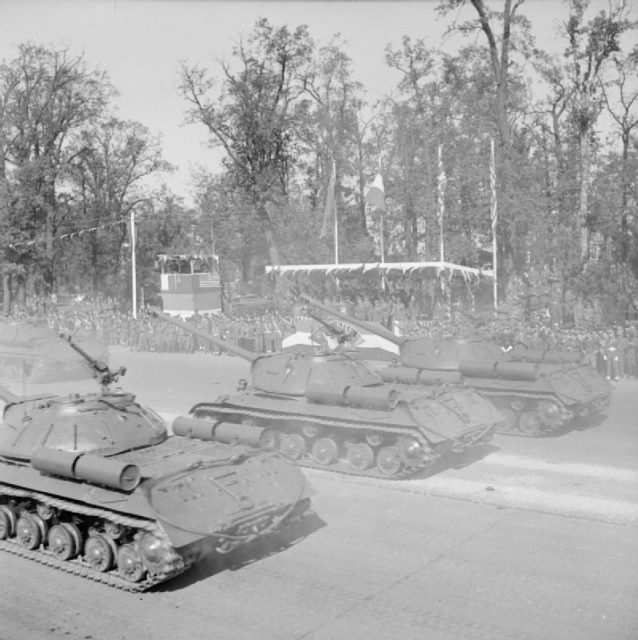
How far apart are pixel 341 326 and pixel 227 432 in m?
14.3

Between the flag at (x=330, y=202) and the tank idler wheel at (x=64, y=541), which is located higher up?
the flag at (x=330, y=202)

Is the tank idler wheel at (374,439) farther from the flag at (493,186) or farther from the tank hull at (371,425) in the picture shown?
the flag at (493,186)

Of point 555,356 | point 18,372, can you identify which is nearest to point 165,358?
point 18,372

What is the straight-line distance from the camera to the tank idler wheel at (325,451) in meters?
13.2

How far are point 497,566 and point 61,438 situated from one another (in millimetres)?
5090

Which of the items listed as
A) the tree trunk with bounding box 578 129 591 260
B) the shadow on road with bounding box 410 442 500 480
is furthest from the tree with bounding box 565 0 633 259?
the shadow on road with bounding box 410 442 500 480

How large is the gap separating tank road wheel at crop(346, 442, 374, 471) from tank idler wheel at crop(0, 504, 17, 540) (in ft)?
17.0

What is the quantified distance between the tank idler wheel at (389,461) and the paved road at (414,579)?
0.30 metres

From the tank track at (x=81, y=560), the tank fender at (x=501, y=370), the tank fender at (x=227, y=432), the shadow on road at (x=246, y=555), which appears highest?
the tank fender at (x=501, y=370)

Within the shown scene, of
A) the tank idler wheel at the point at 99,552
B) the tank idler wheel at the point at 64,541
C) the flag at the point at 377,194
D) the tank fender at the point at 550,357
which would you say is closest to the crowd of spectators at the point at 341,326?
the tank fender at the point at 550,357

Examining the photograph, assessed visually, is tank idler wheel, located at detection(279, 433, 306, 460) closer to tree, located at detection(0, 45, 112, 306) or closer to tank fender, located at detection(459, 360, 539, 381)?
tank fender, located at detection(459, 360, 539, 381)

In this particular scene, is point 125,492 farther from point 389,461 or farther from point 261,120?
point 261,120

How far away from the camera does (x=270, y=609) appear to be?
305 inches

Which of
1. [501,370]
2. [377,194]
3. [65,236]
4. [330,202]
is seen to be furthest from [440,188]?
[65,236]
